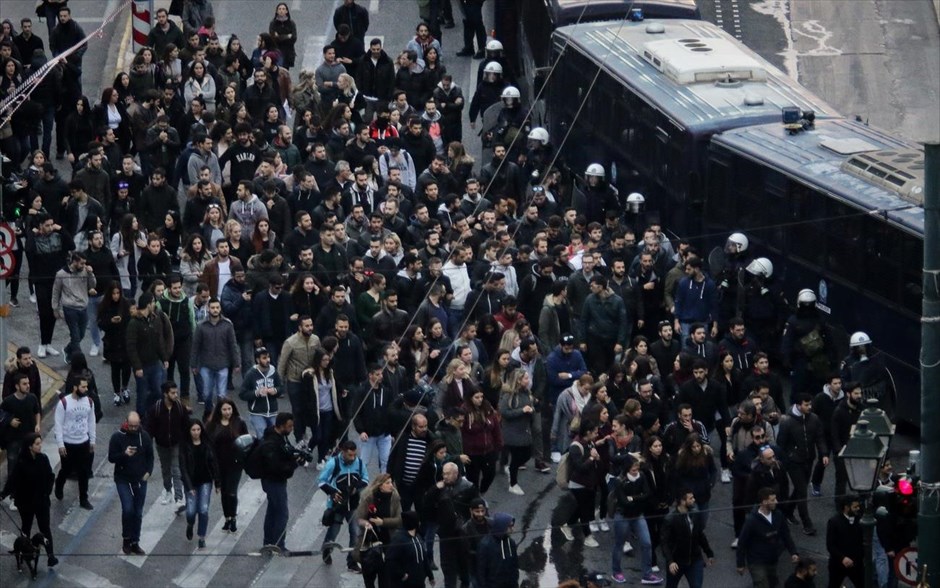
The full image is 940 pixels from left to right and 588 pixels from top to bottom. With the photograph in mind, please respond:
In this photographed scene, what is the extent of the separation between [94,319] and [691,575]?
8.35 meters

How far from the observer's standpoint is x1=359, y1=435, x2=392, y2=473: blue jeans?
23297 mm

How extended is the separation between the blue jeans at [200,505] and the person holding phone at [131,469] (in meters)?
0.46

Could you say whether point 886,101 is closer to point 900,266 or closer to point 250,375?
point 900,266

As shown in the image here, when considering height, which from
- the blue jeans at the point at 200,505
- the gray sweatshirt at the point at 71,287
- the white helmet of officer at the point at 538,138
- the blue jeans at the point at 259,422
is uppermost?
the white helmet of officer at the point at 538,138

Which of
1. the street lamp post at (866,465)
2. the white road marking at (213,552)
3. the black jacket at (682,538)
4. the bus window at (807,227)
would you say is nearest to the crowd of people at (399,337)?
the black jacket at (682,538)

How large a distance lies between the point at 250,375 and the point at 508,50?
13.5 metres

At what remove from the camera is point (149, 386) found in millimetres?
25094

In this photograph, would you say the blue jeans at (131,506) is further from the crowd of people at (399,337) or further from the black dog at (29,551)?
the black dog at (29,551)

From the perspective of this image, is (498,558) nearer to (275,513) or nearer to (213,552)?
(275,513)

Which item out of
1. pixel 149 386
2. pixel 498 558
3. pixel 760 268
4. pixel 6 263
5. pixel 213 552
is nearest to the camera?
pixel 498 558

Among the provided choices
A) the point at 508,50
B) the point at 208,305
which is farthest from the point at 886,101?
the point at 208,305

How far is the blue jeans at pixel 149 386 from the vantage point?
25.0m

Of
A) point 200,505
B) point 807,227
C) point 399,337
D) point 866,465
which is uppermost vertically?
point 866,465

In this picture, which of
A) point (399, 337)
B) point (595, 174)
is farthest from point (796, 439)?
point (595, 174)
